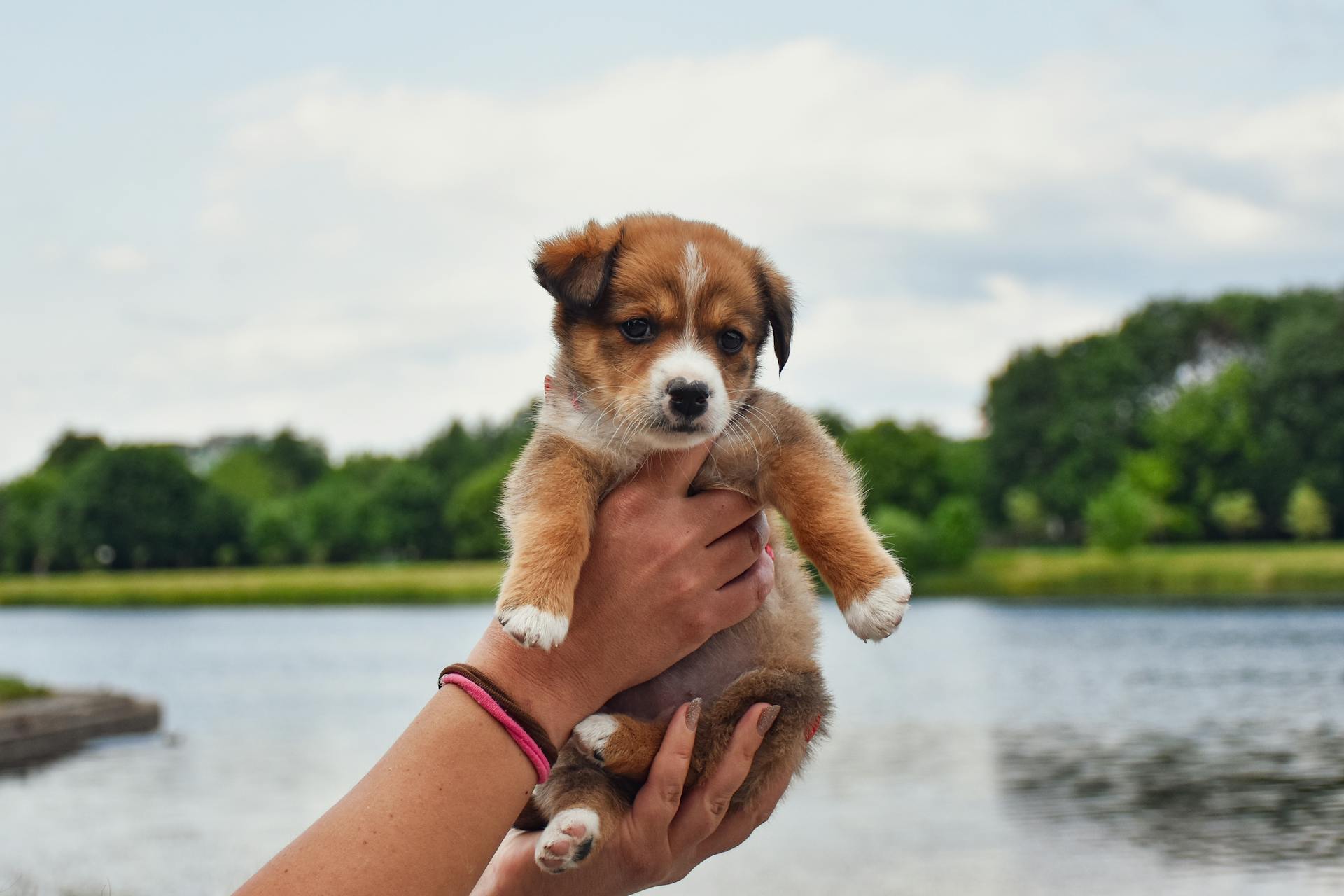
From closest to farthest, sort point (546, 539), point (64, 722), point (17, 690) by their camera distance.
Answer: point (546, 539), point (64, 722), point (17, 690)

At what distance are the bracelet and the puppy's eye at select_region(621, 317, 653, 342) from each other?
3.82 ft

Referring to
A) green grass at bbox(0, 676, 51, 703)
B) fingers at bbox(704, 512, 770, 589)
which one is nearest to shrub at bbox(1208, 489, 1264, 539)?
green grass at bbox(0, 676, 51, 703)

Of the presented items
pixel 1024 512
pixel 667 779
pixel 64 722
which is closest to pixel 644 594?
pixel 667 779

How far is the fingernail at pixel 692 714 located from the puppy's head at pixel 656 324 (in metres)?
0.78

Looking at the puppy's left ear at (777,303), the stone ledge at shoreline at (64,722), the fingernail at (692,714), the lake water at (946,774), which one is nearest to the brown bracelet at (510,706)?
the fingernail at (692,714)

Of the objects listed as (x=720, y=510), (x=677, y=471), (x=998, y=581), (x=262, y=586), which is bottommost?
(x=262, y=586)

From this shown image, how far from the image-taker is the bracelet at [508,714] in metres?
3.18

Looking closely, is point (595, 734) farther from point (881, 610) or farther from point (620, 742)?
point (881, 610)

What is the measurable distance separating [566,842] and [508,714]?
53 cm

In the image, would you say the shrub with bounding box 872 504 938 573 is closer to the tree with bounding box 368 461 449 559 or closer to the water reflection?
the water reflection

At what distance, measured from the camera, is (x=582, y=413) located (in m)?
4.02

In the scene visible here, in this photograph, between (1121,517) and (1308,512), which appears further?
(1308,512)

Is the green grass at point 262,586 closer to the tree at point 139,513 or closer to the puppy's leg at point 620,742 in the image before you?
the tree at point 139,513

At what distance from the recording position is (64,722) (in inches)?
1149
